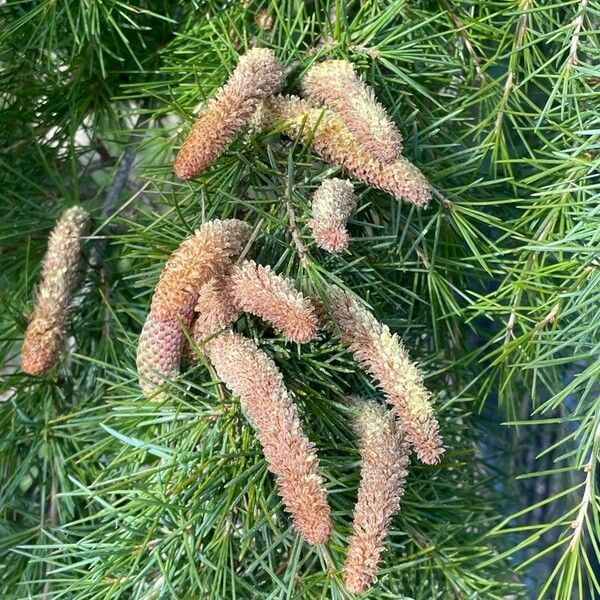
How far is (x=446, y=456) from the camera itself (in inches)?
16.6

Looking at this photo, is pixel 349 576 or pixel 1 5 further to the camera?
pixel 1 5

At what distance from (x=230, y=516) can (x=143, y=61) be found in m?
0.29

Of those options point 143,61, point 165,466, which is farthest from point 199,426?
point 143,61

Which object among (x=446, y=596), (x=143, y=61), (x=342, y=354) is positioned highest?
(x=143, y=61)

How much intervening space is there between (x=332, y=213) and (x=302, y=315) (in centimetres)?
5

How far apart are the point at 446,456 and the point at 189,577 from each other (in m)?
0.15

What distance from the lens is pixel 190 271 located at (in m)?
0.35

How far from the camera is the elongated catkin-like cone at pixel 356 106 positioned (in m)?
0.37

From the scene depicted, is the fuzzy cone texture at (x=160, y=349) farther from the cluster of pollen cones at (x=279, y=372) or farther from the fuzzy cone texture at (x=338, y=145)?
the fuzzy cone texture at (x=338, y=145)

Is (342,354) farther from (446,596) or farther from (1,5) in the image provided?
(1,5)

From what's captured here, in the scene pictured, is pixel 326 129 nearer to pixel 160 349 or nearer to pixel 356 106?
pixel 356 106

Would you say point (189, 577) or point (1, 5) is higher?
point (1, 5)

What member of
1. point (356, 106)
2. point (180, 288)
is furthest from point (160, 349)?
point (356, 106)

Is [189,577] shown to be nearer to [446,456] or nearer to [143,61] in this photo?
[446,456]
